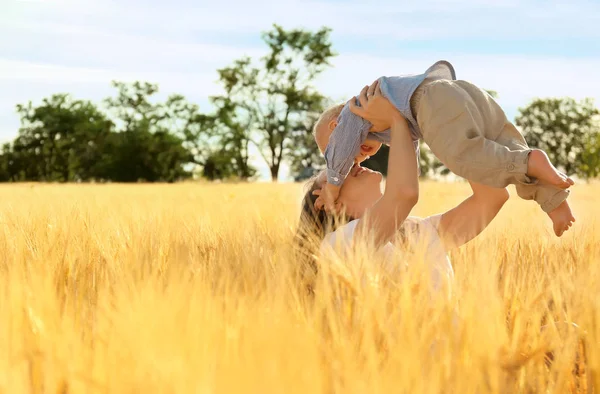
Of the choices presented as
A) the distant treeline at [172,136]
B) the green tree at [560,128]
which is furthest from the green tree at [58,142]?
the green tree at [560,128]

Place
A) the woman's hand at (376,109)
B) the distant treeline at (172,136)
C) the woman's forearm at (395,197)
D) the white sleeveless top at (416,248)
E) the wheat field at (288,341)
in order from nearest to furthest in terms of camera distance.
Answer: the wheat field at (288,341)
the white sleeveless top at (416,248)
the woman's forearm at (395,197)
the woman's hand at (376,109)
the distant treeline at (172,136)

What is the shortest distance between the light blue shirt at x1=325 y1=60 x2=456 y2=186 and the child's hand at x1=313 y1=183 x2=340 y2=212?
29 mm

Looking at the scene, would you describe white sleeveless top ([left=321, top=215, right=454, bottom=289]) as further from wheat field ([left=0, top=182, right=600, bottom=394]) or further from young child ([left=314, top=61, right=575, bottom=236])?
young child ([left=314, top=61, right=575, bottom=236])

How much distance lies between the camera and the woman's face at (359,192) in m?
2.54

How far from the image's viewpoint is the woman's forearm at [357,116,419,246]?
7.11ft

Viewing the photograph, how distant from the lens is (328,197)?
2475mm

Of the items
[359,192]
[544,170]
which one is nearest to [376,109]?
[359,192]

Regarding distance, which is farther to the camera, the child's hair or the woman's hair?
the child's hair

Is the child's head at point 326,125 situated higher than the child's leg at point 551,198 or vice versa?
the child's head at point 326,125

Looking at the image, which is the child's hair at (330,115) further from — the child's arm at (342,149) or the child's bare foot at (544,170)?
the child's bare foot at (544,170)

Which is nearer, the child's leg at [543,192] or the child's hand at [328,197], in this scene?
the child's leg at [543,192]

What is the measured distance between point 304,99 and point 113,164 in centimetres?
982

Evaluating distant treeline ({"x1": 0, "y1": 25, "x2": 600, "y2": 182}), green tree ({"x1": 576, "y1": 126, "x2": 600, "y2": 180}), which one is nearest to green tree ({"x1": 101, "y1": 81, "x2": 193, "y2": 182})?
distant treeline ({"x1": 0, "y1": 25, "x2": 600, "y2": 182})

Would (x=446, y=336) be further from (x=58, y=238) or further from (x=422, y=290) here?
(x=58, y=238)
